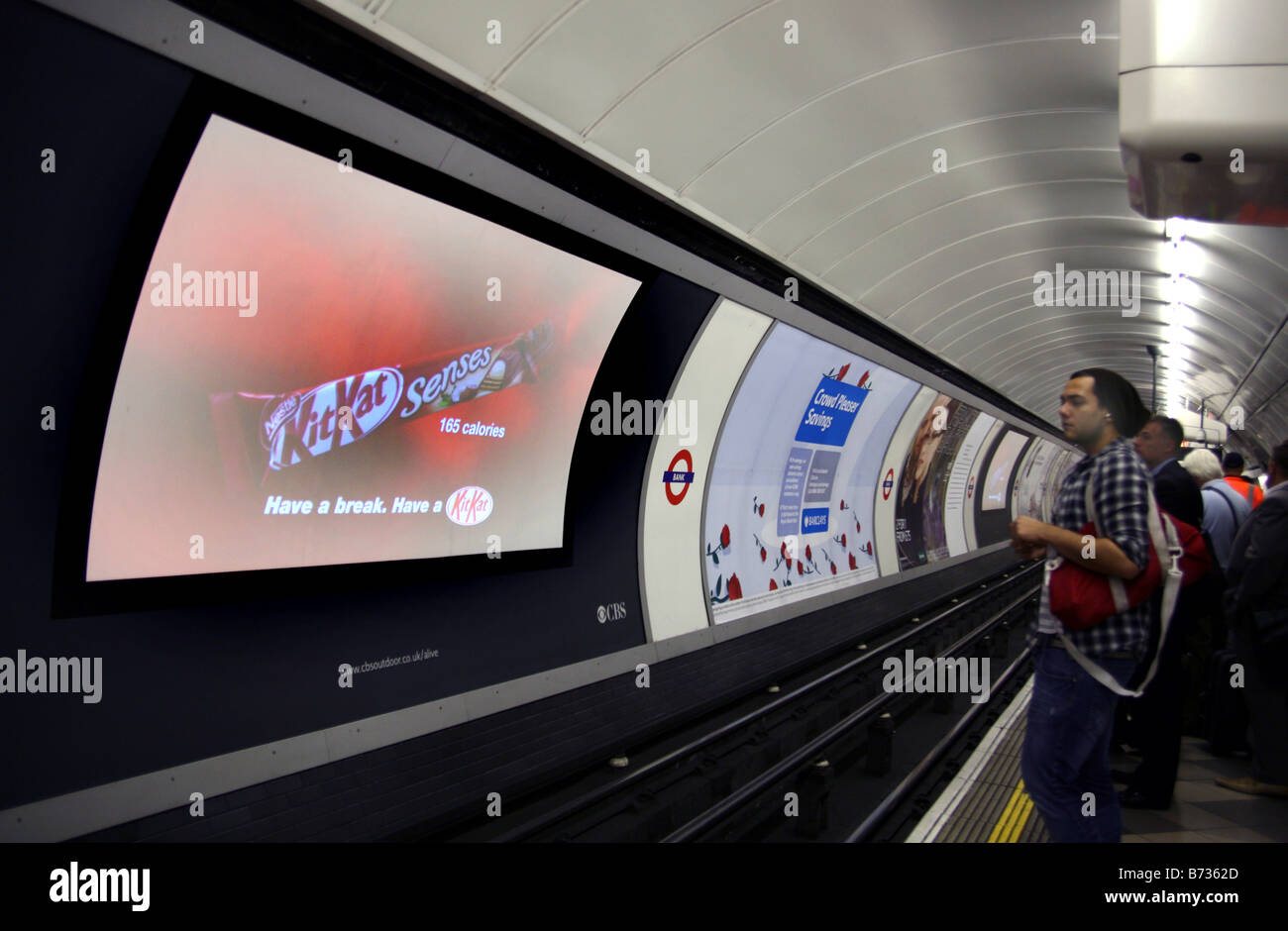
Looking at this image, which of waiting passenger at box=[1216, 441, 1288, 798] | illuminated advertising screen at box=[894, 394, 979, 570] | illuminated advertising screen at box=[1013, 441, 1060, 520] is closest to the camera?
waiting passenger at box=[1216, 441, 1288, 798]

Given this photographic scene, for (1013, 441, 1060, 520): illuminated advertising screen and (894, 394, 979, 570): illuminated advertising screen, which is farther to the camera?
(1013, 441, 1060, 520): illuminated advertising screen

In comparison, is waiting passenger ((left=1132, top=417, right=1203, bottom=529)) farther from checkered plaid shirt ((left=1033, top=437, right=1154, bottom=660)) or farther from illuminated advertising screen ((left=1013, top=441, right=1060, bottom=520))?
illuminated advertising screen ((left=1013, top=441, right=1060, bottom=520))

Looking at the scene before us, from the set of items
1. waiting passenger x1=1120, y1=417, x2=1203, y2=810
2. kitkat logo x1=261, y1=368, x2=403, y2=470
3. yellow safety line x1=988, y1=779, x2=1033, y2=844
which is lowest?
yellow safety line x1=988, y1=779, x2=1033, y2=844

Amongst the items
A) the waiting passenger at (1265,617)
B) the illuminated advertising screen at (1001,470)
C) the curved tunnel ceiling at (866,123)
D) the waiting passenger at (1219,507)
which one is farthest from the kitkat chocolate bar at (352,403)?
the illuminated advertising screen at (1001,470)

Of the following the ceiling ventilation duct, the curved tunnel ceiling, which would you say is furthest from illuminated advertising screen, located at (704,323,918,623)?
the ceiling ventilation duct

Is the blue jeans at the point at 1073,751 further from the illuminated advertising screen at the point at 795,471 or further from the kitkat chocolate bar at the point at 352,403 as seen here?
the illuminated advertising screen at the point at 795,471

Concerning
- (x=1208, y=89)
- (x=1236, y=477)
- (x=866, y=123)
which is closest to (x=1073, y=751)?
(x=1208, y=89)

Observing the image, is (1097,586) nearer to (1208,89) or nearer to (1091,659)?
(1091,659)

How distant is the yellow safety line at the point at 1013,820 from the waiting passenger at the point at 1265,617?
121cm

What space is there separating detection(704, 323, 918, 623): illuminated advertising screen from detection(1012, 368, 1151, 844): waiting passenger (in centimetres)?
497

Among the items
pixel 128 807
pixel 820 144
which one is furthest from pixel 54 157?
pixel 820 144

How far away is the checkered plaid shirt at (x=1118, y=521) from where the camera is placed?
2590 mm

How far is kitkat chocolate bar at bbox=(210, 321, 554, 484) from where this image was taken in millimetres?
3736

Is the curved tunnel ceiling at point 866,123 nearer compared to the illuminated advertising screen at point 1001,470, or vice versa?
the curved tunnel ceiling at point 866,123
